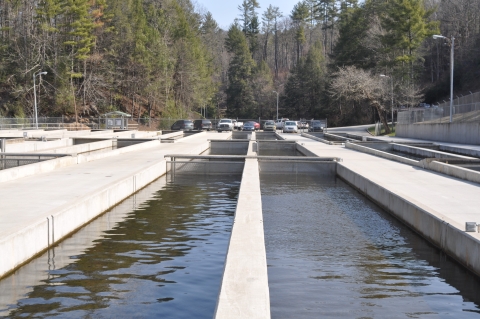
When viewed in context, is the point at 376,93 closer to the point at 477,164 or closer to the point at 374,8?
the point at 374,8

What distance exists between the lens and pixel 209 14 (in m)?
142


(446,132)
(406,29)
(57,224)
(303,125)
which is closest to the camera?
(57,224)

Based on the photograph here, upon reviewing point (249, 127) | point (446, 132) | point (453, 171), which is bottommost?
point (453, 171)

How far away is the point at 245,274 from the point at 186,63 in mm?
93931

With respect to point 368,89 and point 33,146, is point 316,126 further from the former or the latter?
point 33,146

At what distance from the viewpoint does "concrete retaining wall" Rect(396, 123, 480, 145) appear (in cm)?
4172

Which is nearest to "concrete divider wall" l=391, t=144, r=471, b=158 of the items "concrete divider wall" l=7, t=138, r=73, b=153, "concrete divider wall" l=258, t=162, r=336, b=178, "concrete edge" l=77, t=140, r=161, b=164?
"concrete divider wall" l=258, t=162, r=336, b=178

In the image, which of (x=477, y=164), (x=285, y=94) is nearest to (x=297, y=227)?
(x=477, y=164)

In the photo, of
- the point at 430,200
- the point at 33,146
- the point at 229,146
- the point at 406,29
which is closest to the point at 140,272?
the point at 430,200

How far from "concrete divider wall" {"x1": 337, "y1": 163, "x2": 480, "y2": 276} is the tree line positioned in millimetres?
52393

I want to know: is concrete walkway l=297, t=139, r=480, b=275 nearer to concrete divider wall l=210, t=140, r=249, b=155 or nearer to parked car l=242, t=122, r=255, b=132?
concrete divider wall l=210, t=140, r=249, b=155

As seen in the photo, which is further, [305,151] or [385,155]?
[305,151]

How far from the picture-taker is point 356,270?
10531 mm

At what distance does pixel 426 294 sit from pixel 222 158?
64.2ft
